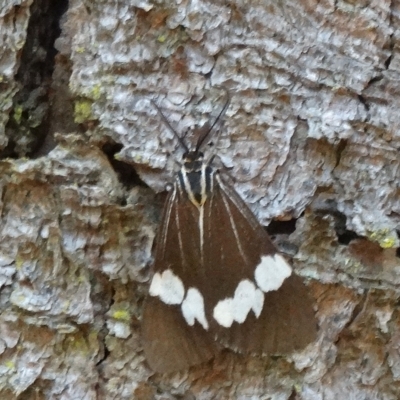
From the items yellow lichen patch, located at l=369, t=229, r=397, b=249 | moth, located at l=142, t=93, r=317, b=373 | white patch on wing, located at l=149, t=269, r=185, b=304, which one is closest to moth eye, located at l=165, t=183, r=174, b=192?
moth, located at l=142, t=93, r=317, b=373

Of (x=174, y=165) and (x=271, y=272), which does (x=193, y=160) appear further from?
(x=271, y=272)

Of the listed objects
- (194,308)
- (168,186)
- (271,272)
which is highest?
(168,186)

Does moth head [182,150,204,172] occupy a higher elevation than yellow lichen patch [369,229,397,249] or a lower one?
higher

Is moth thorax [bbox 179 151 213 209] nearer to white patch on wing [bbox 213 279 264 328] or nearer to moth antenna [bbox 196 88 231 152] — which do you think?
moth antenna [bbox 196 88 231 152]

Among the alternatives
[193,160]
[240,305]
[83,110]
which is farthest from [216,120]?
[240,305]

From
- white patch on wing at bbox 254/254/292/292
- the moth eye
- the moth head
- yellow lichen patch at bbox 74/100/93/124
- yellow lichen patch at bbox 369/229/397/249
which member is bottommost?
white patch on wing at bbox 254/254/292/292

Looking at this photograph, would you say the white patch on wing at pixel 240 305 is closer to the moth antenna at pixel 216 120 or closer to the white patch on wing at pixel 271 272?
the white patch on wing at pixel 271 272

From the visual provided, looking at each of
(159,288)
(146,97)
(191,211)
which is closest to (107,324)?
(159,288)
